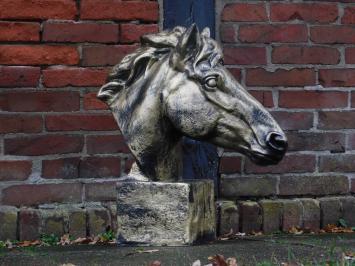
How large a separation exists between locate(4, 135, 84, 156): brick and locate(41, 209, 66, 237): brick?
11.3 inches

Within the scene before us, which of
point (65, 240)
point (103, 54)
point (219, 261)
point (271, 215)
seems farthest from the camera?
point (271, 215)

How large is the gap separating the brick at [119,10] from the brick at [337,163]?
1.10m

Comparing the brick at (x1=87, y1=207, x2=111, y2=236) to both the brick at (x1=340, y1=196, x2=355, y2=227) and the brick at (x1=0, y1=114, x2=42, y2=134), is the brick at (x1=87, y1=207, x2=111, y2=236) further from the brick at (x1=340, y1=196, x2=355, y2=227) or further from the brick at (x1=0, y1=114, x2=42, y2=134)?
the brick at (x1=340, y1=196, x2=355, y2=227)

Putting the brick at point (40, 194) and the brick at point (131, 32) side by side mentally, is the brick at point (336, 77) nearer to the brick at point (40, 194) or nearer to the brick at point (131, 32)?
the brick at point (131, 32)

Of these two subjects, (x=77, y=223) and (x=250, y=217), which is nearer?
(x=77, y=223)

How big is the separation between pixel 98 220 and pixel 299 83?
1.20 meters

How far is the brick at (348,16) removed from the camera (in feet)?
13.9

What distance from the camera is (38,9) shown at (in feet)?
12.5

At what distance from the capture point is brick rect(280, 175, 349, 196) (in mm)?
4145

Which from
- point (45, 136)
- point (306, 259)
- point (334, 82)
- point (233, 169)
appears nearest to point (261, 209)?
point (233, 169)

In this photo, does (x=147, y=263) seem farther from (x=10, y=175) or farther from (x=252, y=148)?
(x=10, y=175)

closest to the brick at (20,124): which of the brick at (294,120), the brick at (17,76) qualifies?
the brick at (17,76)

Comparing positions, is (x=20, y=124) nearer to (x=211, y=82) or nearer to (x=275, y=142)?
(x=211, y=82)

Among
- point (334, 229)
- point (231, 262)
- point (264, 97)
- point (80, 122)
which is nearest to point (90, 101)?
point (80, 122)
